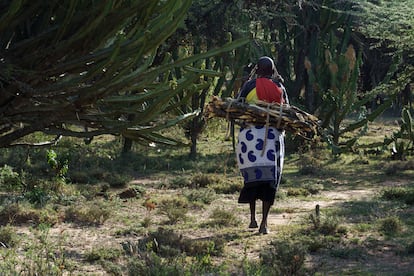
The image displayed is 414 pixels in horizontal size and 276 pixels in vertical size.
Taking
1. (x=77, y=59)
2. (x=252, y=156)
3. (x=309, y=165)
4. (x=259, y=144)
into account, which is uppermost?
(x=77, y=59)

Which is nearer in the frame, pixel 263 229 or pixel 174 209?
pixel 263 229

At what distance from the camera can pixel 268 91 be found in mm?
8062

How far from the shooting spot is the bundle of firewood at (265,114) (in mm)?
7785

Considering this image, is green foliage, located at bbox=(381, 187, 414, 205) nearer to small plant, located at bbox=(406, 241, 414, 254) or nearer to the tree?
small plant, located at bbox=(406, 241, 414, 254)

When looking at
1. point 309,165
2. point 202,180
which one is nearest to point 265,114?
point 202,180

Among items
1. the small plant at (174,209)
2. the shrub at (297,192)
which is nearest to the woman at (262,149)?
the small plant at (174,209)

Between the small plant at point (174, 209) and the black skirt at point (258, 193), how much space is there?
111cm

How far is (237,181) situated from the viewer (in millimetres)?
11898

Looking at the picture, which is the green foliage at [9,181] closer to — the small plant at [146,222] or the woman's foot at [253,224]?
the small plant at [146,222]

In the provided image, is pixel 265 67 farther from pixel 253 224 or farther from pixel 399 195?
pixel 399 195

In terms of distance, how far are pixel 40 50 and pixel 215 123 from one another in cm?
1100

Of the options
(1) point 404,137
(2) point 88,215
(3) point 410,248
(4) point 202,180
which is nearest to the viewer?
(3) point 410,248

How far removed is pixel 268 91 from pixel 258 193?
110 centimetres

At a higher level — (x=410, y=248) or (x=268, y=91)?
(x=268, y=91)
